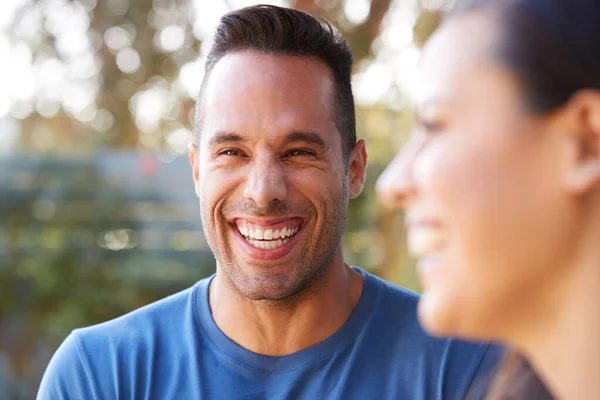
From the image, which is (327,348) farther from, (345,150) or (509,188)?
(509,188)

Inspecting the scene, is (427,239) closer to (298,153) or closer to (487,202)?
(487,202)

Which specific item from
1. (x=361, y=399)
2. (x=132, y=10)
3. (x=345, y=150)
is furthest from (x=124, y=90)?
(x=361, y=399)

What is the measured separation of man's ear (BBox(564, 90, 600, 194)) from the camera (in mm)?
883

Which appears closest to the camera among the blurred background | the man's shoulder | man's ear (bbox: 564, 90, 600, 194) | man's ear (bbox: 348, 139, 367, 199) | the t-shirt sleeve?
man's ear (bbox: 564, 90, 600, 194)

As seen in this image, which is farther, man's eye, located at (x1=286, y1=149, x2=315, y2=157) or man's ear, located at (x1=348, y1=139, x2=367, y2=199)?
man's ear, located at (x1=348, y1=139, x2=367, y2=199)

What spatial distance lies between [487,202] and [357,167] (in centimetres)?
163

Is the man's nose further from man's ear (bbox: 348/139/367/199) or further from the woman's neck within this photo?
the woman's neck

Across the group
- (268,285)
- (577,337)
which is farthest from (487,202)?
(268,285)

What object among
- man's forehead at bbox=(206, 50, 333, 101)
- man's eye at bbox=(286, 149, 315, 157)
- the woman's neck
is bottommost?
the woman's neck

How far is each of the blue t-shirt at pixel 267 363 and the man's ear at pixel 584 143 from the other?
1275 millimetres

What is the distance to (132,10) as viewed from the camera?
701 centimetres

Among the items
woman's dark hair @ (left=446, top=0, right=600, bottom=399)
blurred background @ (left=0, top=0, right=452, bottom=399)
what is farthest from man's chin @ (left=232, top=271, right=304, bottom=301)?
blurred background @ (left=0, top=0, right=452, bottom=399)

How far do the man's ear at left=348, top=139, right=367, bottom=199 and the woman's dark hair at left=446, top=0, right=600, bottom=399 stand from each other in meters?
1.54

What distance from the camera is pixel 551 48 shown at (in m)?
0.91
